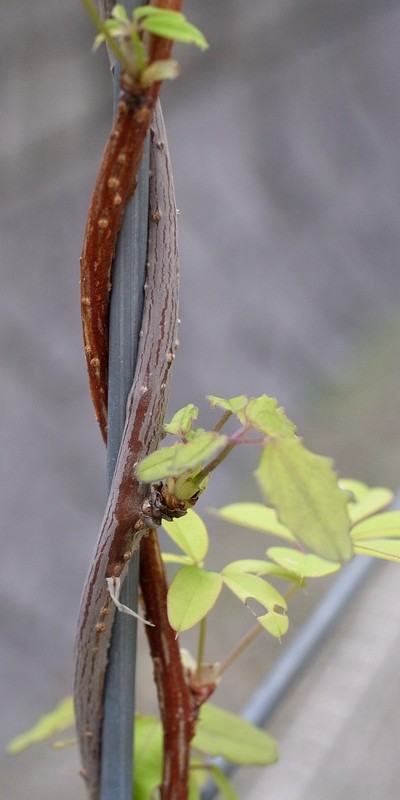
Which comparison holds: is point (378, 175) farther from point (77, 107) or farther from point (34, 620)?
point (34, 620)

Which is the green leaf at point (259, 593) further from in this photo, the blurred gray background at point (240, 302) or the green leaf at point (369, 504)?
the blurred gray background at point (240, 302)

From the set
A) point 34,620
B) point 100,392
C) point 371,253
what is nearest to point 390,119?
point 371,253

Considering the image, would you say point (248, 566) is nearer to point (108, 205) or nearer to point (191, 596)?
point (191, 596)

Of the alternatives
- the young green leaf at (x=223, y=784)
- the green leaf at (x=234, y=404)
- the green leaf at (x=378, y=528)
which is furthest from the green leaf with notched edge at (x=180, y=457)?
the young green leaf at (x=223, y=784)

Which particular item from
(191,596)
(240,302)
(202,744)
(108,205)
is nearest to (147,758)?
(202,744)

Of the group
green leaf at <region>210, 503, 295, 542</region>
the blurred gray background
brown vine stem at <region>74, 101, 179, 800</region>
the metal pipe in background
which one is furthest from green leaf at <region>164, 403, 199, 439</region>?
the blurred gray background

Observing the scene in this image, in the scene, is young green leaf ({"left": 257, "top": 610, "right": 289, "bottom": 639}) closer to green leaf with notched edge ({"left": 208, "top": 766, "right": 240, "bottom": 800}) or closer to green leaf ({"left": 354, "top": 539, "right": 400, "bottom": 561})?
green leaf ({"left": 354, "top": 539, "right": 400, "bottom": 561})
